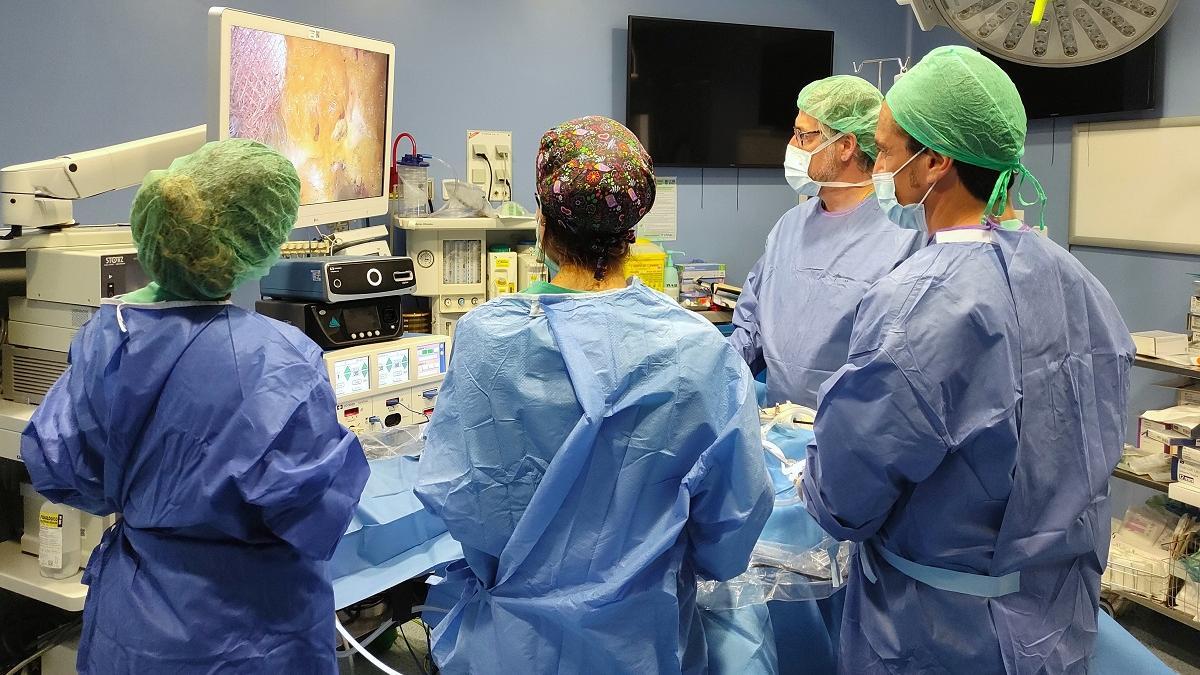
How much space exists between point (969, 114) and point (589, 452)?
32.2 inches

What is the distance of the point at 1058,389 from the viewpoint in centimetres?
152

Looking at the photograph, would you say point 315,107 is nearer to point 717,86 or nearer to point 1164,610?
point 717,86

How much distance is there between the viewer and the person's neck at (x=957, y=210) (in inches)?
63.7

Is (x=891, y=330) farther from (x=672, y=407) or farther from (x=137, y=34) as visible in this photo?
(x=137, y=34)

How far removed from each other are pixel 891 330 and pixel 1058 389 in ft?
0.93

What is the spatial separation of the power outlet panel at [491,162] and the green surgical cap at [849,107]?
76.4 inches

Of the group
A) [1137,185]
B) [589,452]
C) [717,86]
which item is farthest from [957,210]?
[717,86]

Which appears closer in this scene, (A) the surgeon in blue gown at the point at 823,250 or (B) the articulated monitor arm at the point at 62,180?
(B) the articulated monitor arm at the point at 62,180

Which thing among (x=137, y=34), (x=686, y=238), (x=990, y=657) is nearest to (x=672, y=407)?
(x=990, y=657)

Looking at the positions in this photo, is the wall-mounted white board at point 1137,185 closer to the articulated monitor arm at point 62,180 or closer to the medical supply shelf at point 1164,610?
the medical supply shelf at point 1164,610

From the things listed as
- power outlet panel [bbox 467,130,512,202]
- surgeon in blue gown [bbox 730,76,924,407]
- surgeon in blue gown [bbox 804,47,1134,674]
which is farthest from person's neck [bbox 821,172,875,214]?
power outlet panel [bbox 467,130,512,202]

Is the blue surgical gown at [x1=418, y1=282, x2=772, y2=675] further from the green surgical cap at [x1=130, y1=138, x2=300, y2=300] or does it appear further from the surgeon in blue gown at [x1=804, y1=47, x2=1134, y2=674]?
the green surgical cap at [x1=130, y1=138, x2=300, y2=300]

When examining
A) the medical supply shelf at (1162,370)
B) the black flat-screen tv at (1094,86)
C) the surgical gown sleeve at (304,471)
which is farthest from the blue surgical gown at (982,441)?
the black flat-screen tv at (1094,86)

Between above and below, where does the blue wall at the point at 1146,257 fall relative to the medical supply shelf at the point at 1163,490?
above
